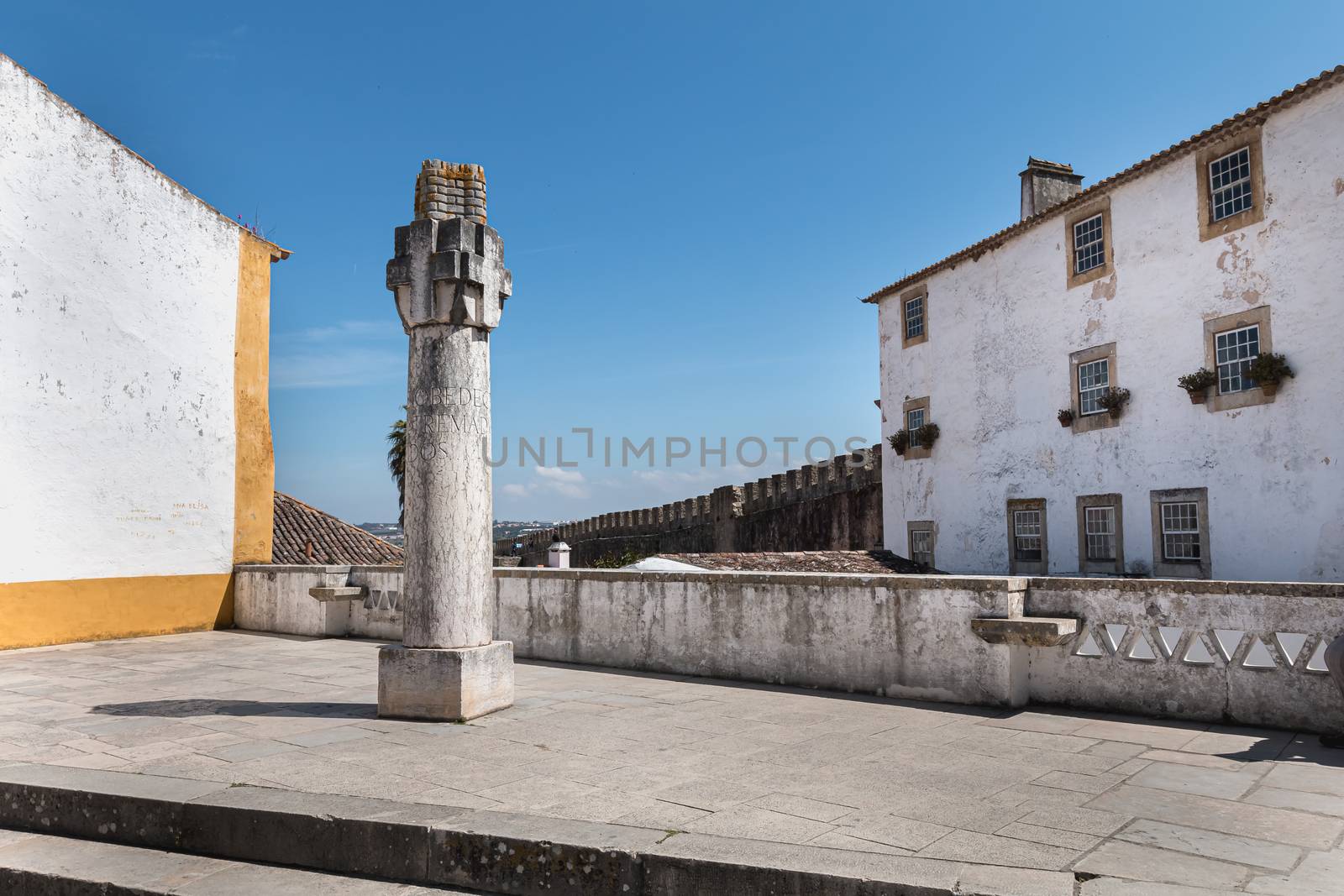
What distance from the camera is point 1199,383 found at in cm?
1575

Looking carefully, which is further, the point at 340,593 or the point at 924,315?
the point at 924,315

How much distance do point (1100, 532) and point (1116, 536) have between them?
0.47 m

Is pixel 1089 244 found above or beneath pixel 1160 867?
above

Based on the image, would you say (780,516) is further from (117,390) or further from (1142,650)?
(1142,650)

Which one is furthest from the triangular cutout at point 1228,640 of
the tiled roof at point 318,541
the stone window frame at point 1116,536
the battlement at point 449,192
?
the tiled roof at point 318,541

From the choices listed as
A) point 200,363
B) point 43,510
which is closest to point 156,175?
point 200,363

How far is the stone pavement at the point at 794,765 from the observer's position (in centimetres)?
366

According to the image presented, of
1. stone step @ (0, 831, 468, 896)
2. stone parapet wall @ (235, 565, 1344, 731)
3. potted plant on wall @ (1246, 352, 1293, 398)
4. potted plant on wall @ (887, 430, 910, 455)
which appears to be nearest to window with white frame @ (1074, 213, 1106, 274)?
potted plant on wall @ (1246, 352, 1293, 398)

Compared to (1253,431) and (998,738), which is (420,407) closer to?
(998,738)

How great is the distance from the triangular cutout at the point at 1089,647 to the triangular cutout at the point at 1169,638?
427mm

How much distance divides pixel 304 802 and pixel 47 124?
37.0ft

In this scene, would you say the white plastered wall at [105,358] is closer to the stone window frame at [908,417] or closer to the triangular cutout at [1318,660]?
the triangular cutout at [1318,660]

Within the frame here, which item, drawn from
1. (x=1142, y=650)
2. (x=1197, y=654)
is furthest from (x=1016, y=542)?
(x=1197, y=654)

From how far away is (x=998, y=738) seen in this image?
564 centimetres
